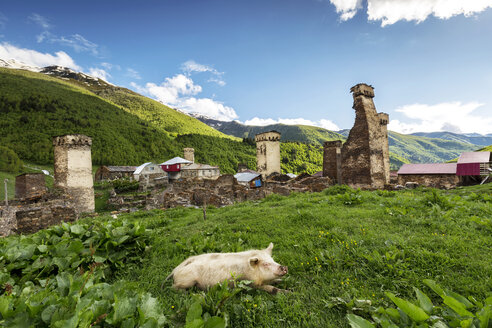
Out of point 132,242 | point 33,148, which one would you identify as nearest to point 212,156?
point 33,148

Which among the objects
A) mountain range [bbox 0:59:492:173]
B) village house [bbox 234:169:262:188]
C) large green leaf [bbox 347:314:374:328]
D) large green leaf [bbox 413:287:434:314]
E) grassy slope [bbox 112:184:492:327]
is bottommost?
village house [bbox 234:169:262:188]

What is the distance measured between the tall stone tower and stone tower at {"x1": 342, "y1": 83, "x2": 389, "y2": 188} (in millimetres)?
21685

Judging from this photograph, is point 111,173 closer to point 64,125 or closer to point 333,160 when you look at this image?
point 64,125

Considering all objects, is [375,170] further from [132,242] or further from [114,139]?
[114,139]

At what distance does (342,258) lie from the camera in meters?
3.42

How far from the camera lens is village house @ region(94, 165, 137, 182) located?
47406mm

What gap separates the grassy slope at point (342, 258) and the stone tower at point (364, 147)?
10729mm

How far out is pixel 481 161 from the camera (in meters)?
22.2

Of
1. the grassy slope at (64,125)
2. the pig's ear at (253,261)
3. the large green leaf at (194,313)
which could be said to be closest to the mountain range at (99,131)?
the grassy slope at (64,125)

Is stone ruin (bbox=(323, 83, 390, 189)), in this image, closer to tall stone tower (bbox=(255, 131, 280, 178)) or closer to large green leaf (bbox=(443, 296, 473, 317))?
large green leaf (bbox=(443, 296, 473, 317))

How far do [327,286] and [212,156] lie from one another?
250ft

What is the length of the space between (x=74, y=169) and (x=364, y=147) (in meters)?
26.0

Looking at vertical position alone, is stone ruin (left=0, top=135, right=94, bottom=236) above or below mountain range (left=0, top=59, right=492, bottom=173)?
below

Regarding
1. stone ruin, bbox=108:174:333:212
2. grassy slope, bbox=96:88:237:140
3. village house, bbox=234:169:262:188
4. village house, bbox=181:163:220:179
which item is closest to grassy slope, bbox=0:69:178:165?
grassy slope, bbox=96:88:237:140
